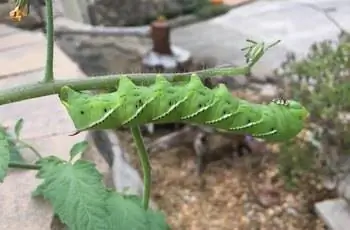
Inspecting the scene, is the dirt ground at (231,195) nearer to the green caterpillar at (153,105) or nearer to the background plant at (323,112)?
the background plant at (323,112)

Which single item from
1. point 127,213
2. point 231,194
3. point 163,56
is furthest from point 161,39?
point 127,213

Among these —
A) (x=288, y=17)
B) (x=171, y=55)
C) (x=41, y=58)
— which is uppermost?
(x=41, y=58)

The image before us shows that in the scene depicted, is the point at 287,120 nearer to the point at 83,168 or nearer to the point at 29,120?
the point at 83,168

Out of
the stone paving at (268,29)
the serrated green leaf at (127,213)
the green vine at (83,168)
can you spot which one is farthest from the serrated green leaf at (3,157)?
the stone paving at (268,29)

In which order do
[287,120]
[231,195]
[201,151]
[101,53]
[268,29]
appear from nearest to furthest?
[287,120]
[231,195]
[201,151]
[101,53]
[268,29]

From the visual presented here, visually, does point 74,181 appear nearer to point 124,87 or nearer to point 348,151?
point 124,87

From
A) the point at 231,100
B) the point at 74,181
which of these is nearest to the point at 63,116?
the point at 74,181

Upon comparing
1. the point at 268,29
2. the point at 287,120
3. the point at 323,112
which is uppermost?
the point at 287,120

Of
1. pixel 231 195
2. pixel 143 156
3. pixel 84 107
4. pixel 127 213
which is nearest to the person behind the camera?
pixel 84 107

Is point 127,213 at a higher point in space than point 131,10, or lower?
higher
